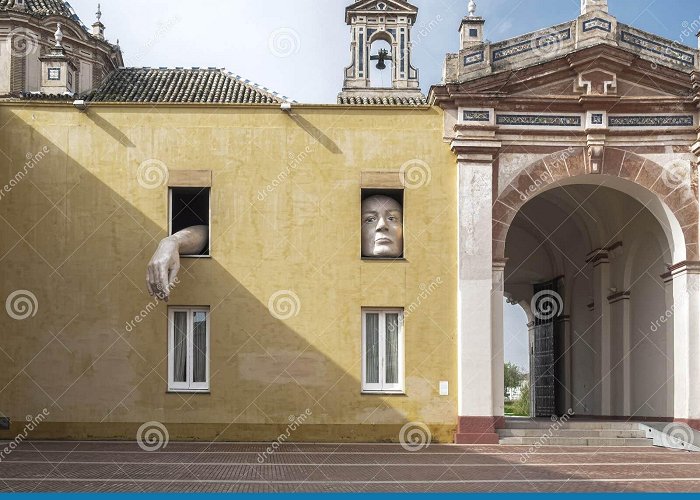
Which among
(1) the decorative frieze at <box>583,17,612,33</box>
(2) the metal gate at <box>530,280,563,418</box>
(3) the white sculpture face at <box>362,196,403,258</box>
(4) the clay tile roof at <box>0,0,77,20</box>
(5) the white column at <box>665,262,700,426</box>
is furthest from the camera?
(4) the clay tile roof at <box>0,0,77,20</box>

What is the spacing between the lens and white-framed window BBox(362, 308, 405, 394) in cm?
1945

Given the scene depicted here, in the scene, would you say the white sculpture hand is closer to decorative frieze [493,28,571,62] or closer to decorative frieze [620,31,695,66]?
decorative frieze [493,28,571,62]

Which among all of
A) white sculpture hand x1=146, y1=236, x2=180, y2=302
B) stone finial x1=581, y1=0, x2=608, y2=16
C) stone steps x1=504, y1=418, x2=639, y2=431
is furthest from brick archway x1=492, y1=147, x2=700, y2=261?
white sculpture hand x1=146, y1=236, x2=180, y2=302

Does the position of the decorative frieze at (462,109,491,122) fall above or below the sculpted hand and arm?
above

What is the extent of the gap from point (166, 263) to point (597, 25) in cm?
1014

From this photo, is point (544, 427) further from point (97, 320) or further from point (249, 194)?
point (97, 320)

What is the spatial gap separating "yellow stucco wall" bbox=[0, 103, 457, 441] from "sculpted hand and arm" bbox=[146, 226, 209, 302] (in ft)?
1.84

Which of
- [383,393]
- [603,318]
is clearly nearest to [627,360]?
[603,318]

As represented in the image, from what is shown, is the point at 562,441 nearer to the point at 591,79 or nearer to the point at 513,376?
the point at 591,79

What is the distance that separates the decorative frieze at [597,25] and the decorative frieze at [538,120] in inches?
77.5

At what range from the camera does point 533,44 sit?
66.7ft

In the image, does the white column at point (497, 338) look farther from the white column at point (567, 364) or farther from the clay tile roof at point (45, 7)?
the clay tile roof at point (45, 7)

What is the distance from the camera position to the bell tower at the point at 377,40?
3575 cm

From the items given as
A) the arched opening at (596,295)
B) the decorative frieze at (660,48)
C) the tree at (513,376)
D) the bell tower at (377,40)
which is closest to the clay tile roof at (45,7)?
the bell tower at (377,40)
